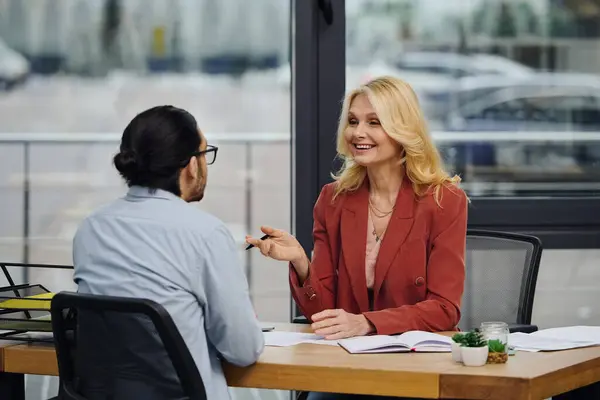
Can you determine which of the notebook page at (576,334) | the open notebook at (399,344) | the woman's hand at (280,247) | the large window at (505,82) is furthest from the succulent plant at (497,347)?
the large window at (505,82)

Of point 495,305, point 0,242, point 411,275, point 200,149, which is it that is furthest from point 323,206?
point 0,242

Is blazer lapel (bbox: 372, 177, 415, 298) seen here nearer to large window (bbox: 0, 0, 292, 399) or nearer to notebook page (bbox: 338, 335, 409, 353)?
notebook page (bbox: 338, 335, 409, 353)

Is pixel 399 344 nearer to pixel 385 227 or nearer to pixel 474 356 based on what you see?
pixel 474 356

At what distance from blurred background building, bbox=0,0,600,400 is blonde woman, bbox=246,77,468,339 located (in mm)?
1076

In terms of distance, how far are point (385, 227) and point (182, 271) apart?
3.06 ft

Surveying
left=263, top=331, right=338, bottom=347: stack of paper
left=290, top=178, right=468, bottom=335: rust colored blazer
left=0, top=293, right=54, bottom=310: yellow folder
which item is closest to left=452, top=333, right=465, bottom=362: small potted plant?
left=263, top=331, right=338, bottom=347: stack of paper

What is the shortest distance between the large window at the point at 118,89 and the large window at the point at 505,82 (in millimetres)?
442

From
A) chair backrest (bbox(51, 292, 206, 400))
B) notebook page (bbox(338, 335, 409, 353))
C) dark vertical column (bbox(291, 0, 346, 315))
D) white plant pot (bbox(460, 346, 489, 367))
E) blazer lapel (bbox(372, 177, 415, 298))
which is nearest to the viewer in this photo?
chair backrest (bbox(51, 292, 206, 400))

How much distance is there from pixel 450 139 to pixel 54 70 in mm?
1614

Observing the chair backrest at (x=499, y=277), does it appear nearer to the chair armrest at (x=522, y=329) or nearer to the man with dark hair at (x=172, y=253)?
the chair armrest at (x=522, y=329)

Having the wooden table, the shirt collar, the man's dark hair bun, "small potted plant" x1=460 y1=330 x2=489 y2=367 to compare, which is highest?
the man's dark hair bun

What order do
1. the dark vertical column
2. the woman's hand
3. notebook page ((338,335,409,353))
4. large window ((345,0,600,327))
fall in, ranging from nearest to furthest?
notebook page ((338,335,409,353)) < the woman's hand < the dark vertical column < large window ((345,0,600,327))

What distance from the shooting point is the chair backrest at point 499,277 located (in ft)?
10.6

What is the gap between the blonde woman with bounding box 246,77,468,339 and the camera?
2.85 m
